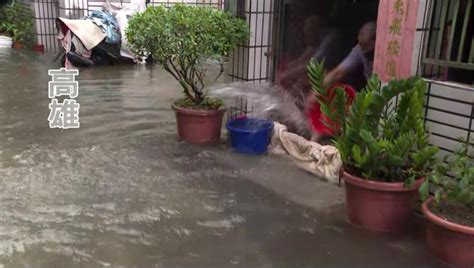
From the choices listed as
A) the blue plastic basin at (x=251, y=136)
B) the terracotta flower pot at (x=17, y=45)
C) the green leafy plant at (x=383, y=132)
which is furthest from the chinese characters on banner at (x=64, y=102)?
the terracotta flower pot at (x=17, y=45)

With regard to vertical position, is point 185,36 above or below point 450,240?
above

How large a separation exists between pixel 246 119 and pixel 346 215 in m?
1.64

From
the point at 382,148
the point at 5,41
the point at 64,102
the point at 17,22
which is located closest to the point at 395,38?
A: the point at 382,148

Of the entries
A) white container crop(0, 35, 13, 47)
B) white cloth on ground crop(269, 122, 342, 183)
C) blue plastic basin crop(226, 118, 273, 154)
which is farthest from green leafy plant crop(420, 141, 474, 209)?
white container crop(0, 35, 13, 47)

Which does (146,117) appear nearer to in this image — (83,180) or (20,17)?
(83,180)

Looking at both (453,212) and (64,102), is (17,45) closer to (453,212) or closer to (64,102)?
(64,102)

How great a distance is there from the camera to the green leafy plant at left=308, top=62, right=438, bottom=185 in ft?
9.89

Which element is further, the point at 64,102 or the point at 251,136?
the point at 64,102

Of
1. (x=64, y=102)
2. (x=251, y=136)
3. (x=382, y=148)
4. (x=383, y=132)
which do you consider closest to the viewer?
(x=382, y=148)

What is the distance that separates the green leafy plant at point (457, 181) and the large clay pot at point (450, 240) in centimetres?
13

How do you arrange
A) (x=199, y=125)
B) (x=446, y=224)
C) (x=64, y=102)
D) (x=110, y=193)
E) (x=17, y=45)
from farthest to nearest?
(x=17, y=45) → (x=64, y=102) → (x=199, y=125) → (x=110, y=193) → (x=446, y=224)

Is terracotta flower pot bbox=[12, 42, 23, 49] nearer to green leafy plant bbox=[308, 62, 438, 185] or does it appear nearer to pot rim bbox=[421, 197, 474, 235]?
green leafy plant bbox=[308, 62, 438, 185]

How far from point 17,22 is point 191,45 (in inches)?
306

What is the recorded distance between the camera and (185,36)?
14.5 ft
